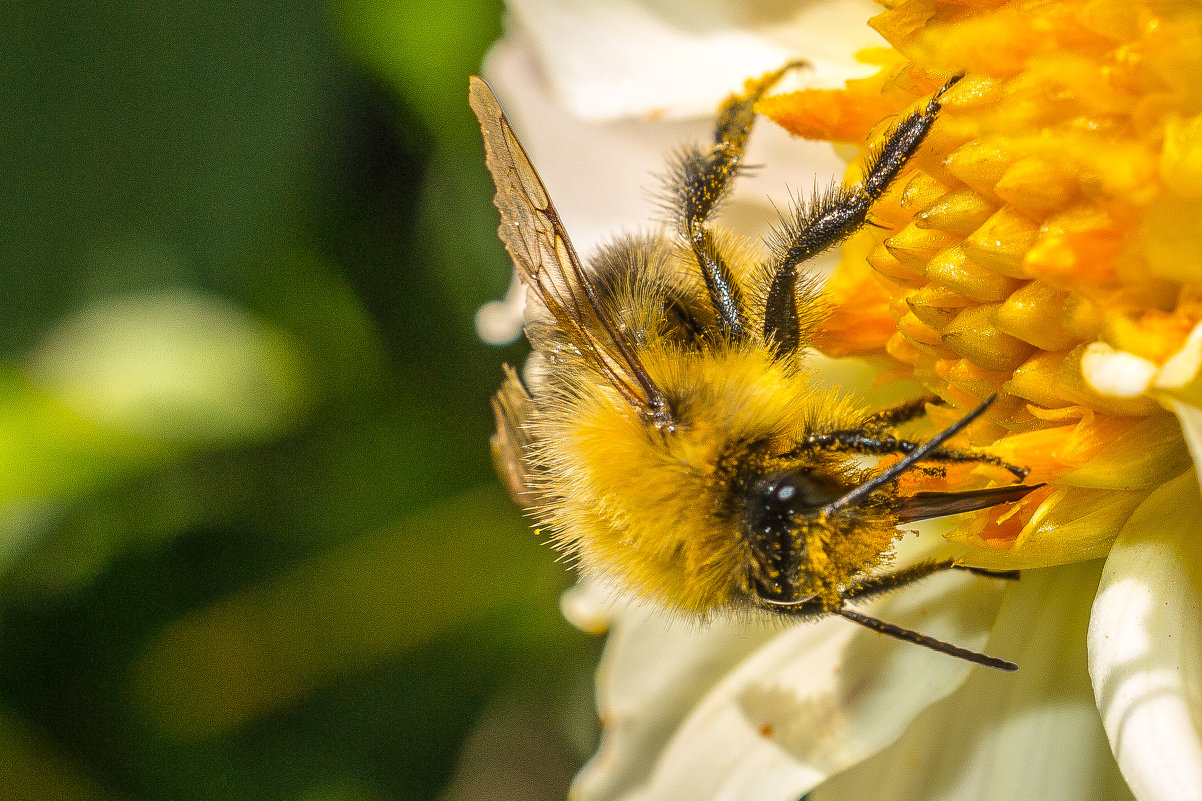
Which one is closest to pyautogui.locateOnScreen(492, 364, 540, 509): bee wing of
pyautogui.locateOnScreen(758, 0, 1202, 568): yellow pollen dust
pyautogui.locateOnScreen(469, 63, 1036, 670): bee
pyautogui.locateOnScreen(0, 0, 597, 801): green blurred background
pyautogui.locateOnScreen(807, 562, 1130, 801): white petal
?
pyautogui.locateOnScreen(469, 63, 1036, 670): bee

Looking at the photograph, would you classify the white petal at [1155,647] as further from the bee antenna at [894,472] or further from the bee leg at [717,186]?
the bee leg at [717,186]

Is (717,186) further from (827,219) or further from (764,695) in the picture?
(764,695)

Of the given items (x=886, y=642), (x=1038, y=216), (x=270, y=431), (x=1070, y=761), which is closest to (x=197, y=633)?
(x=270, y=431)

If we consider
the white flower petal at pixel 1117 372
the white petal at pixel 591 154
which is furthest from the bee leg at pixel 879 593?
the white petal at pixel 591 154

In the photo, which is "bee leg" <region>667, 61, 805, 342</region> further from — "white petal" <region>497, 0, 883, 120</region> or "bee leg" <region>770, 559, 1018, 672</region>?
"bee leg" <region>770, 559, 1018, 672</region>

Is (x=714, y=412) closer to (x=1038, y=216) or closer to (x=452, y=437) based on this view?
(x=1038, y=216)

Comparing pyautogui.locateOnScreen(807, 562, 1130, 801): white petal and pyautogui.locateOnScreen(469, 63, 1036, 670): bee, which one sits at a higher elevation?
pyautogui.locateOnScreen(469, 63, 1036, 670): bee
